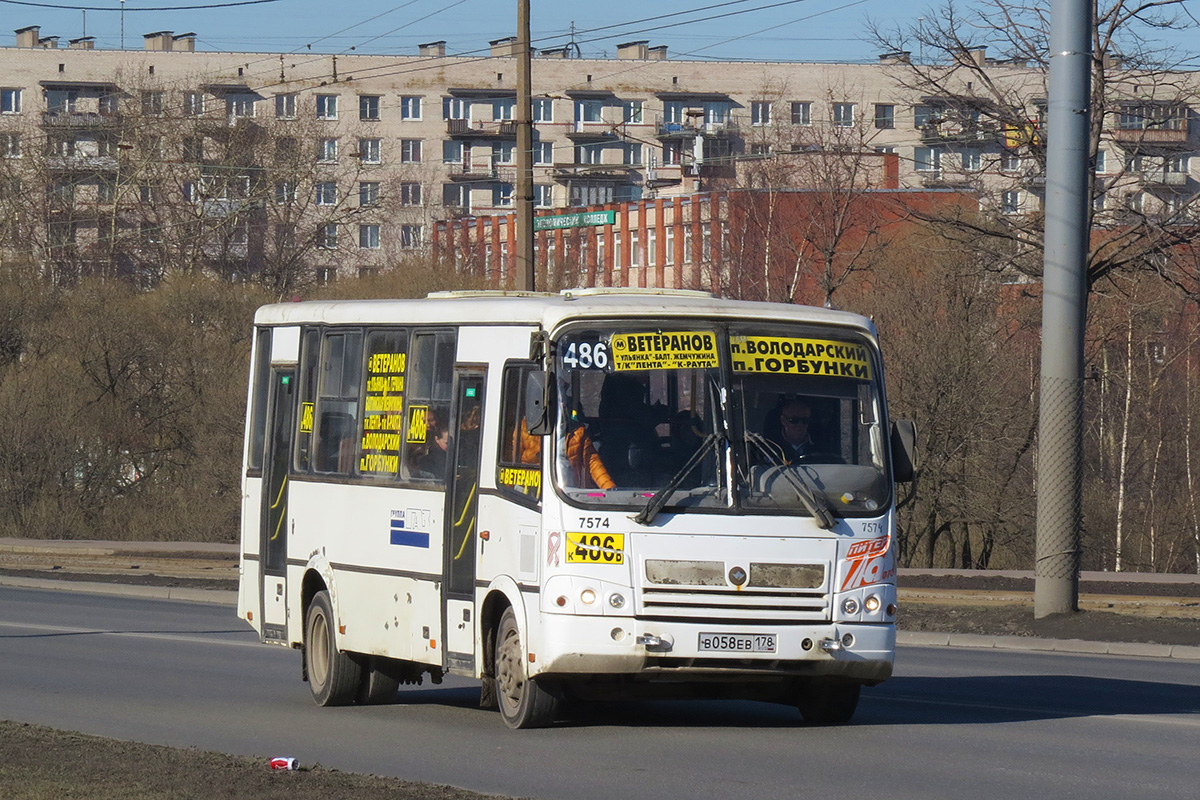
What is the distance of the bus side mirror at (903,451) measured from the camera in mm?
11312

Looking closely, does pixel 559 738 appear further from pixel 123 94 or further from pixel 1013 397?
pixel 123 94

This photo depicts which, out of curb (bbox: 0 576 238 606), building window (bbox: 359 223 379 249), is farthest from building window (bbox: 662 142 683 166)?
curb (bbox: 0 576 238 606)

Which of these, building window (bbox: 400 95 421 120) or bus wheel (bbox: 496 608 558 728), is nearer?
bus wheel (bbox: 496 608 558 728)

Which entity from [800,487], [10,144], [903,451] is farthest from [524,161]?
[10,144]

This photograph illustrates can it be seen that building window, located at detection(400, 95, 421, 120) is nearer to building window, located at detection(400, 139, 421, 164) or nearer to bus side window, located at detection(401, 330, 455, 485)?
building window, located at detection(400, 139, 421, 164)

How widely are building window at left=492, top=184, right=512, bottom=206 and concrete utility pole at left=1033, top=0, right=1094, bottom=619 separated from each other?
333 ft

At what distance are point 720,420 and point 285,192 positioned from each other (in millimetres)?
58586

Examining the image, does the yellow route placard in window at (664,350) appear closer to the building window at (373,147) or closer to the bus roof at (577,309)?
the bus roof at (577,309)

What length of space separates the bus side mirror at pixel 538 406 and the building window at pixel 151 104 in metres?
60.8

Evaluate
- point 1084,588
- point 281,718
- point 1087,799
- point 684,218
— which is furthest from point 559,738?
point 684,218

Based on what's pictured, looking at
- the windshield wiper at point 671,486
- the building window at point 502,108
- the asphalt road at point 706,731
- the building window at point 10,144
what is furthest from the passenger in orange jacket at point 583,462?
the building window at point 502,108

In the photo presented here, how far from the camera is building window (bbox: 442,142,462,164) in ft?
385

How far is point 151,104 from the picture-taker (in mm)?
69812

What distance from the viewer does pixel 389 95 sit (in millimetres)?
114500
